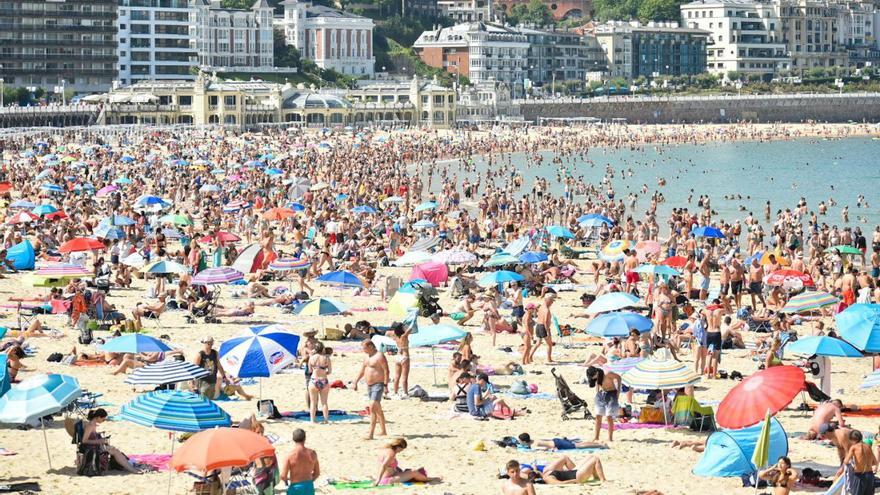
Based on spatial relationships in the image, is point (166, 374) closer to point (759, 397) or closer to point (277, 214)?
point (759, 397)

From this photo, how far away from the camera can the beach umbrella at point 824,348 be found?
16678mm

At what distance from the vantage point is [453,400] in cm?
1692

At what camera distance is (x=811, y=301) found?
21.9m

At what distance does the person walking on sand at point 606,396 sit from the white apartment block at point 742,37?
487ft

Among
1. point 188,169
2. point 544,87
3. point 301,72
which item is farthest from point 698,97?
point 188,169

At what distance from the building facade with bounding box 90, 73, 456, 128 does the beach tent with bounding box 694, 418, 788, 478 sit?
→ 8197 centimetres

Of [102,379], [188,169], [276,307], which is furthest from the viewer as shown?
[188,169]

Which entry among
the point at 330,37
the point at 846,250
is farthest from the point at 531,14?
the point at 846,250

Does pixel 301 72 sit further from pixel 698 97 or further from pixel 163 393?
pixel 163 393

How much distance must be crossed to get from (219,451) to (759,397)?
16.6 feet

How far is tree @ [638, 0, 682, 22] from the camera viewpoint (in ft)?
547

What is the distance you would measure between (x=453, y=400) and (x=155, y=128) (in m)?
74.5

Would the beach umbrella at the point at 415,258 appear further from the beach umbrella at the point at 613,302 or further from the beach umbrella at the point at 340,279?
the beach umbrella at the point at 613,302

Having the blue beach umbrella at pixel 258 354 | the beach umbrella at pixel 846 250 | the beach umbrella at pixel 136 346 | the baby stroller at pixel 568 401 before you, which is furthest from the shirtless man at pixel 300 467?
the beach umbrella at pixel 846 250
